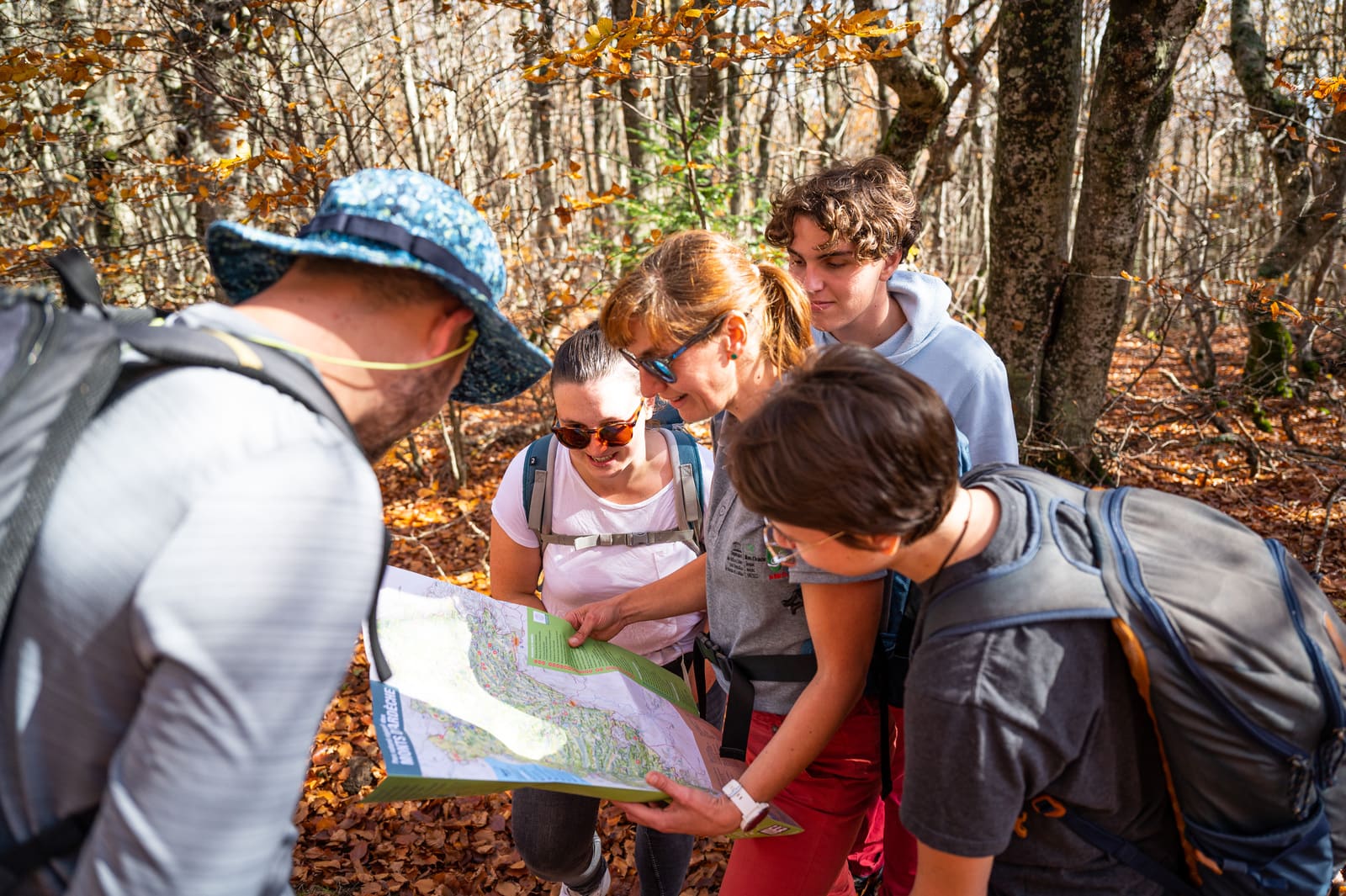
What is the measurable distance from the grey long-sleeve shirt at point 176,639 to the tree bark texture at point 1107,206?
488cm

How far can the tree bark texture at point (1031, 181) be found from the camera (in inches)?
181

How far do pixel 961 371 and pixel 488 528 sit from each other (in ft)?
16.7

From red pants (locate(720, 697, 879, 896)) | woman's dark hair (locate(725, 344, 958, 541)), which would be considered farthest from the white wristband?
woman's dark hair (locate(725, 344, 958, 541))

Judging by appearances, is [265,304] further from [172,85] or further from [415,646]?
[172,85]

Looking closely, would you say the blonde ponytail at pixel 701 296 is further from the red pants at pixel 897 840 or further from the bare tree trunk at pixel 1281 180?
the bare tree trunk at pixel 1281 180

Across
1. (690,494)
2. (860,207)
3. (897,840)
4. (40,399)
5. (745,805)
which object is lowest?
(897,840)

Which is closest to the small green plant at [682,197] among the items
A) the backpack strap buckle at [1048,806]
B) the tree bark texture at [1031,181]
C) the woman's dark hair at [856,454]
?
the tree bark texture at [1031,181]

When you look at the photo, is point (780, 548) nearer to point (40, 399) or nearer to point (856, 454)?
point (856, 454)

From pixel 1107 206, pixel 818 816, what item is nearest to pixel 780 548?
pixel 818 816

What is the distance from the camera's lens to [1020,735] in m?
1.33

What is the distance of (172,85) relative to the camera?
6.69 meters

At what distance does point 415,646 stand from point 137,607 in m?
1.00

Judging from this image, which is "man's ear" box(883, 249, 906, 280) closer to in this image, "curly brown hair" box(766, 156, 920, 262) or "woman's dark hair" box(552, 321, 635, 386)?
"curly brown hair" box(766, 156, 920, 262)

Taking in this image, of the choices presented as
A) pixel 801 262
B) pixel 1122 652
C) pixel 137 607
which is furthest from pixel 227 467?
pixel 801 262
